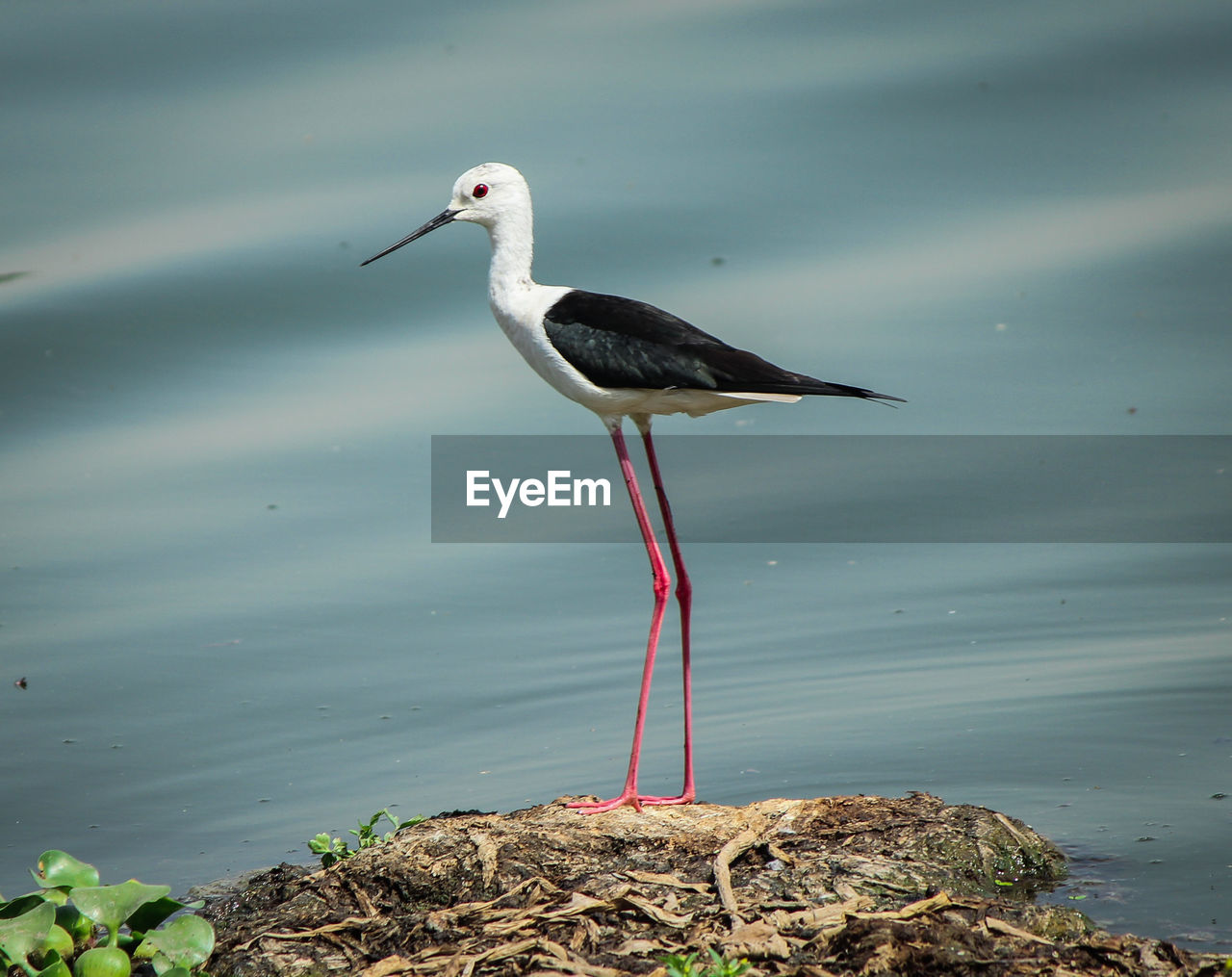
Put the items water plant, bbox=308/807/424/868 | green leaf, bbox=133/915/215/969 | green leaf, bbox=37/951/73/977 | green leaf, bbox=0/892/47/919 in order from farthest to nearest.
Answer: water plant, bbox=308/807/424/868, green leaf, bbox=0/892/47/919, green leaf, bbox=133/915/215/969, green leaf, bbox=37/951/73/977

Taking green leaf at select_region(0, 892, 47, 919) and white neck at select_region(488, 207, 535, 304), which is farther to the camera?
white neck at select_region(488, 207, 535, 304)

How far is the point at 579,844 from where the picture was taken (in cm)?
457

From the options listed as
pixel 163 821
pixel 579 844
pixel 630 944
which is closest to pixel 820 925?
pixel 630 944

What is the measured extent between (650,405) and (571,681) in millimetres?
1907

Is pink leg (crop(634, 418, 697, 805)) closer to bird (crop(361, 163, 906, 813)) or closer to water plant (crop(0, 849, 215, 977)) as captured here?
bird (crop(361, 163, 906, 813))

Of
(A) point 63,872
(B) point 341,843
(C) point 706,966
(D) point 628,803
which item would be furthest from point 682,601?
(A) point 63,872

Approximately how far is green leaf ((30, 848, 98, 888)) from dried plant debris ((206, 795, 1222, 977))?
431mm

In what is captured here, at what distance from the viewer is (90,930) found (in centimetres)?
424

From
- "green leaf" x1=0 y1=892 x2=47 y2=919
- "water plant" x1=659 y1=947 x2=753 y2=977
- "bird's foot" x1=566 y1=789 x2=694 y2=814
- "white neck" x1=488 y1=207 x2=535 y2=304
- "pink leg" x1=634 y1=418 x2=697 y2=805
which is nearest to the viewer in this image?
"water plant" x1=659 y1=947 x2=753 y2=977

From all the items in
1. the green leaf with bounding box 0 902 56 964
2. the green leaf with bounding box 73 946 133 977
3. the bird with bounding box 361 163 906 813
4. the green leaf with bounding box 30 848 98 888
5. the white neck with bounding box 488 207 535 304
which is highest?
the white neck with bounding box 488 207 535 304

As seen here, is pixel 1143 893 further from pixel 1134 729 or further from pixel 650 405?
pixel 650 405

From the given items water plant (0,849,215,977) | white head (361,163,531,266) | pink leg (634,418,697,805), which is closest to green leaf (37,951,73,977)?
water plant (0,849,215,977)

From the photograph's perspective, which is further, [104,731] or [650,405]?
[104,731]

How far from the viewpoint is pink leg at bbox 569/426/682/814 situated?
5.02 m
